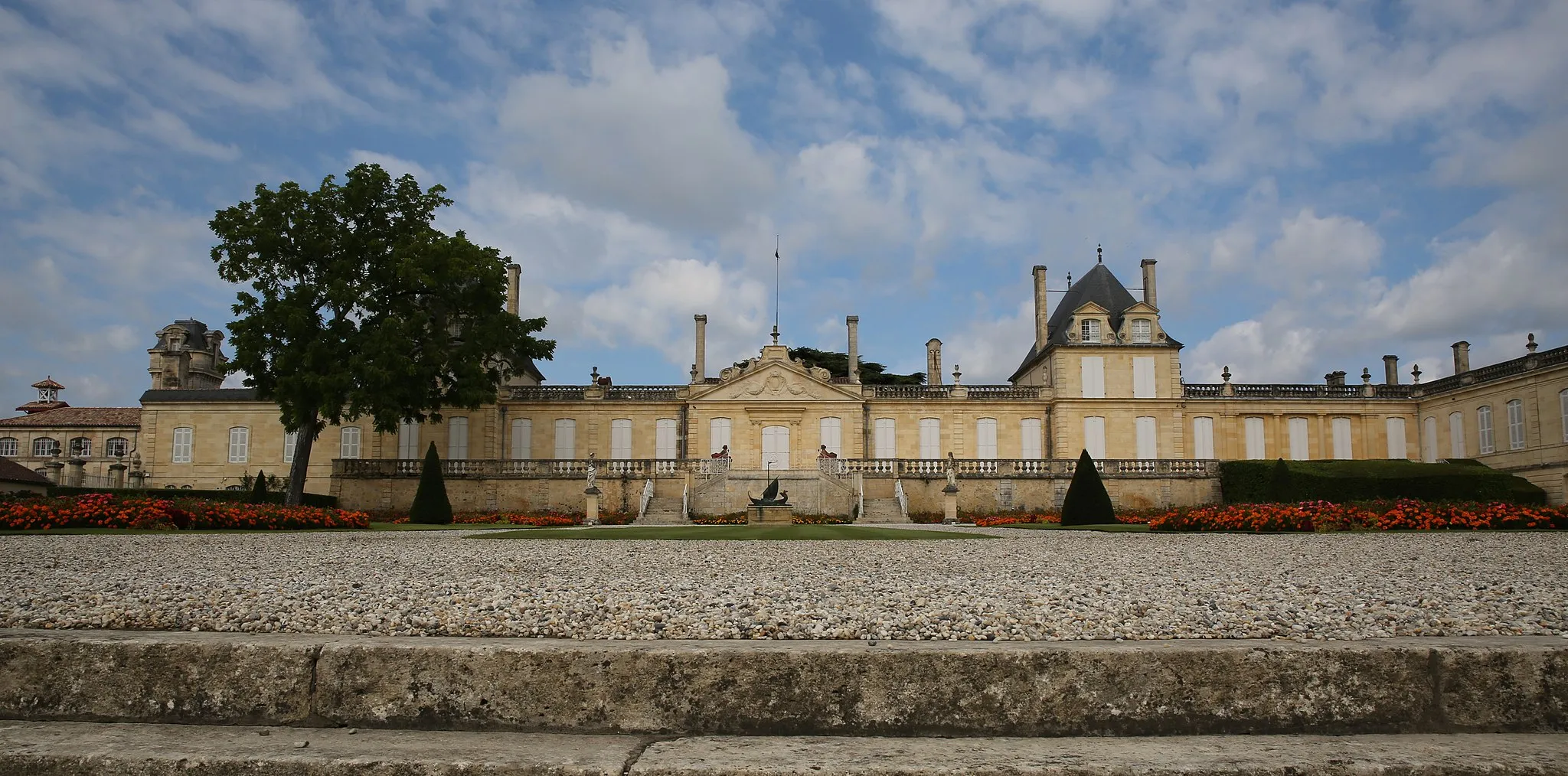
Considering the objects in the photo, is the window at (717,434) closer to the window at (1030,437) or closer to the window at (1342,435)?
the window at (1030,437)

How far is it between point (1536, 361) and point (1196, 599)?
3305cm

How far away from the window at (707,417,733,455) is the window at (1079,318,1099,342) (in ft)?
43.6

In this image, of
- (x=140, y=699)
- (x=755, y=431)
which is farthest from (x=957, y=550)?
(x=755, y=431)

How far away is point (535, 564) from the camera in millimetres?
7645

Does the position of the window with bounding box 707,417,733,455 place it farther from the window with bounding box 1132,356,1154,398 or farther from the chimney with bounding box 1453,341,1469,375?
the chimney with bounding box 1453,341,1469,375

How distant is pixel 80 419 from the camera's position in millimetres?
41344

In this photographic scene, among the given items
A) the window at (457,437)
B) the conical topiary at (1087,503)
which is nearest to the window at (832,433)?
the window at (457,437)

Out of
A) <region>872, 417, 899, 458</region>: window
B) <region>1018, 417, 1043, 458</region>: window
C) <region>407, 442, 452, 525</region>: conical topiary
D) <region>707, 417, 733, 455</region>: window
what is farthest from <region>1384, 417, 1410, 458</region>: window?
<region>407, 442, 452, 525</region>: conical topiary

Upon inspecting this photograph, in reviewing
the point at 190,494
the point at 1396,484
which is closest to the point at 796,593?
the point at 1396,484

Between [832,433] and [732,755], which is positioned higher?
[832,433]

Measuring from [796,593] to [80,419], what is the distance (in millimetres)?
47217

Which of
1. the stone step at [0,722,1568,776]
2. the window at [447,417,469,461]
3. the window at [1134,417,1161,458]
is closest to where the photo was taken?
the stone step at [0,722,1568,776]

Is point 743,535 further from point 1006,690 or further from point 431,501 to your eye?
point 1006,690

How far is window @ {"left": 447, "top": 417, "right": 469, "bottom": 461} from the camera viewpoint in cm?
3491
